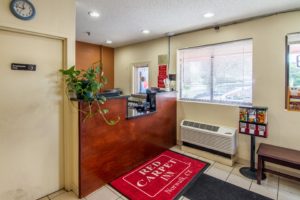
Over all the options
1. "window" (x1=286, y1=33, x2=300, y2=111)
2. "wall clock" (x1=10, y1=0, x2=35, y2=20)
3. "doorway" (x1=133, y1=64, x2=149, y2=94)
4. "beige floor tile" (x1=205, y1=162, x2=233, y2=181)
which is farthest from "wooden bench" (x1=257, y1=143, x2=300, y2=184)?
"wall clock" (x1=10, y1=0, x2=35, y2=20)

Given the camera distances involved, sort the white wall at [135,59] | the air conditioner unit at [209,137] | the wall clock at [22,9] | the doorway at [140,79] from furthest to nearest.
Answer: the doorway at [140,79] → the white wall at [135,59] → the air conditioner unit at [209,137] → the wall clock at [22,9]

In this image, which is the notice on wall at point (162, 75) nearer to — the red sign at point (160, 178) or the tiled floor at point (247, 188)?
the red sign at point (160, 178)

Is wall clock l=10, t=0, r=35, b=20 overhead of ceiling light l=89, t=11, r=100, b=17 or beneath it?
beneath

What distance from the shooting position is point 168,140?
374cm

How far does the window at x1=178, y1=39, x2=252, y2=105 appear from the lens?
3070 mm

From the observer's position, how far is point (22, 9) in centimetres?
182

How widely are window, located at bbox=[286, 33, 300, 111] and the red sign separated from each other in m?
1.72

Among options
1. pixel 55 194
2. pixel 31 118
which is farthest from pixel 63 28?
pixel 55 194

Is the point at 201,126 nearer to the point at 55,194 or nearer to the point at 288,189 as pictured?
the point at 288,189

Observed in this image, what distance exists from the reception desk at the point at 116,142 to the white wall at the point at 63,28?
0.15 metres

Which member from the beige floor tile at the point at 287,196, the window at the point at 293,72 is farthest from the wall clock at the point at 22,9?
the beige floor tile at the point at 287,196

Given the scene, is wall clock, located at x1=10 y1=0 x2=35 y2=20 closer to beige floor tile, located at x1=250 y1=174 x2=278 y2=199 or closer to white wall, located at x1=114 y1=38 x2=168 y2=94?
white wall, located at x1=114 y1=38 x2=168 y2=94

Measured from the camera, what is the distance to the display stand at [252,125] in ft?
8.65

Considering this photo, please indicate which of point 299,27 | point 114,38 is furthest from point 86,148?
point 299,27
